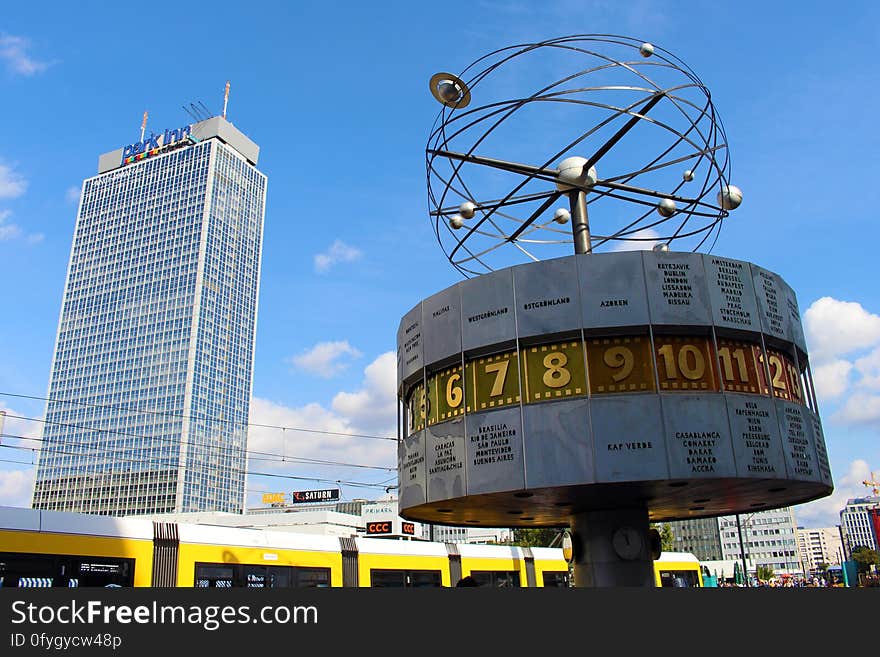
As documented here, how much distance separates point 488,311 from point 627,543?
20.2 feet

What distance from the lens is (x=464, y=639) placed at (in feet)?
24.5

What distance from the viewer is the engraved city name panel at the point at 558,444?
1324 cm

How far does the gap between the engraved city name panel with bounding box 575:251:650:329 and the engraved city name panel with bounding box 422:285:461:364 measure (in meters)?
2.91

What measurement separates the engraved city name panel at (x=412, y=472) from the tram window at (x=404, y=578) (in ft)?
39.5

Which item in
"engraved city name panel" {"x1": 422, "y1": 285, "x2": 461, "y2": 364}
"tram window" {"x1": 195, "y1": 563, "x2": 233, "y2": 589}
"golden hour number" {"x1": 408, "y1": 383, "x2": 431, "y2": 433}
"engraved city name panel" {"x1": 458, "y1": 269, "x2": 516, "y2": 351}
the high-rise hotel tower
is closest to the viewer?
"engraved city name panel" {"x1": 458, "y1": 269, "x2": 516, "y2": 351}

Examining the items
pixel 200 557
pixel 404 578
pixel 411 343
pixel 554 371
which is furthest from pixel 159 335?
pixel 554 371

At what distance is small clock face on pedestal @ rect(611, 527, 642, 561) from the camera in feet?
50.6

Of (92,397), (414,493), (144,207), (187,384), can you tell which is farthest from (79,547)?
(144,207)

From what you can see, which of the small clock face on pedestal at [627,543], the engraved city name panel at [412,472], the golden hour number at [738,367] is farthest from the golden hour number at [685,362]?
the engraved city name panel at [412,472]

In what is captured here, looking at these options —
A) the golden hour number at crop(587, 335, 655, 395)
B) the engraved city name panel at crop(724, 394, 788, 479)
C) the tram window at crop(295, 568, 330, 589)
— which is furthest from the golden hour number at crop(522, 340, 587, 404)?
the tram window at crop(295, 568, 330, 589)

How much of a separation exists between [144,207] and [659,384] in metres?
188

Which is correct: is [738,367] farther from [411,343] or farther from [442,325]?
[411,343]

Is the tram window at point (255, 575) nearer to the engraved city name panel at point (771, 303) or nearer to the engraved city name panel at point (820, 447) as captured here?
the engraved city name panel at point (820, 447)

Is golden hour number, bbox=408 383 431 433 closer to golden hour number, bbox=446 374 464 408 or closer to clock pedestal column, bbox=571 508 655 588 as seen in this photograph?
golden hour number, bbox=446 374 464 408
